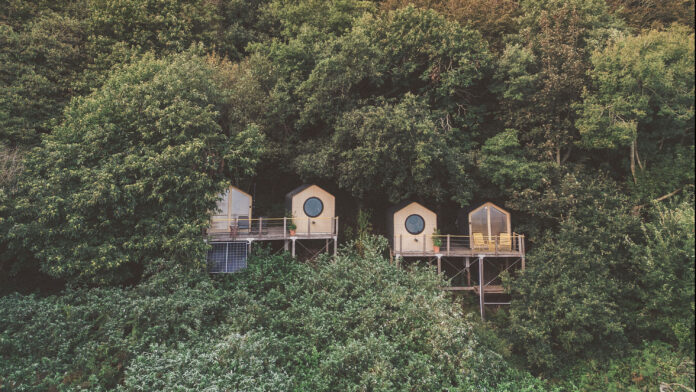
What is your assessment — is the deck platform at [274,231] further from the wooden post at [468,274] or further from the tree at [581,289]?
the tree at [581,289]

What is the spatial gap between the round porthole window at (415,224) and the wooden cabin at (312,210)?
3.69 meters

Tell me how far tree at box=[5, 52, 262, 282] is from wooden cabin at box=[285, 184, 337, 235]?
3.45 metres

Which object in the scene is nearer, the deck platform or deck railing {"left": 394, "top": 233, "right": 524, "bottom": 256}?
the deck platform

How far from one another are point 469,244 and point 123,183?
14727mm

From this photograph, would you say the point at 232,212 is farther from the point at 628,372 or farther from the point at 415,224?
the point at 628,372

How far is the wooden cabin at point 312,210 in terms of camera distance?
17.2 metres

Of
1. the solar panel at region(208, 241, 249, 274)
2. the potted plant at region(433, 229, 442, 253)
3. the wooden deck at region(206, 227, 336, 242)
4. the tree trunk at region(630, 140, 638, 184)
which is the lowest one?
the solar panel at region(208, 241, 249, 274)

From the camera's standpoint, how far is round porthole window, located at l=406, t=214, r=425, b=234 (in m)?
17.1

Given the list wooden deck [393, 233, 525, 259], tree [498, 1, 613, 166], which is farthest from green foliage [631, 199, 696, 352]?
tree [498, 1, 613, 166]

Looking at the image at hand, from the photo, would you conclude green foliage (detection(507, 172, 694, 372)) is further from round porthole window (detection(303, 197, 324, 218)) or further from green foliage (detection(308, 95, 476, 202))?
round porthole window (detection(303, 197, 324, 218))

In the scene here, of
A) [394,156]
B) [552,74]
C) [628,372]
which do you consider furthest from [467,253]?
[552,74]

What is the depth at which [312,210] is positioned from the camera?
17.3 meters

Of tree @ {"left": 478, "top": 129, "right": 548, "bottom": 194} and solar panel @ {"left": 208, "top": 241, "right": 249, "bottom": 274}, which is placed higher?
tree @ {"left": 478, "top": 129, "right": 548, "bottom": 194}

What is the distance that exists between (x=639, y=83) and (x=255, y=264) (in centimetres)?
1627
